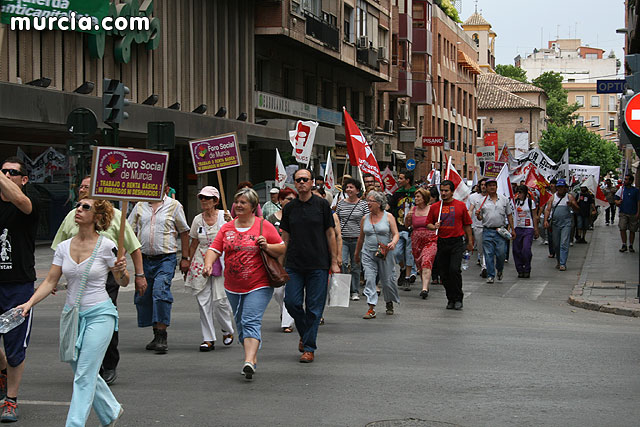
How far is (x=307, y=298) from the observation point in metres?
9.43

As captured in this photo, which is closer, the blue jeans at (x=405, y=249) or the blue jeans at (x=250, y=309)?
the blue jeans at (x=250, y=309)

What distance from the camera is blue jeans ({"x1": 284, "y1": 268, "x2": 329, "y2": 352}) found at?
364 inches

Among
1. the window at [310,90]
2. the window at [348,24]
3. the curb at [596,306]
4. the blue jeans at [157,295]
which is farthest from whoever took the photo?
the window at [348,24]

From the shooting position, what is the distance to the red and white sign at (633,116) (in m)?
13.8

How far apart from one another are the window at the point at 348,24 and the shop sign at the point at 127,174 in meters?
34.0

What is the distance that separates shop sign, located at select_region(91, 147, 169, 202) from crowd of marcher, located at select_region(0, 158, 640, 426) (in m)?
0.23

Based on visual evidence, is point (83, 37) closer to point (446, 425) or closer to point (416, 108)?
point (446, 425)

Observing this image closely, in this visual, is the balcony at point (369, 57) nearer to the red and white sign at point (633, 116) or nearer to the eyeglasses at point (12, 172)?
the red and white sign at point (633, 116)

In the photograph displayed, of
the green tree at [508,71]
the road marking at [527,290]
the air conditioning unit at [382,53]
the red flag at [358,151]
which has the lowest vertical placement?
the road marking at [527,290]

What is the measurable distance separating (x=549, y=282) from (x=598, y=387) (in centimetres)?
1052

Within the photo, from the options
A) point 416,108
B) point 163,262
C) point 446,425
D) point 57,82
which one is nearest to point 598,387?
point 446,425

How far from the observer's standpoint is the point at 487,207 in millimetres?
17844

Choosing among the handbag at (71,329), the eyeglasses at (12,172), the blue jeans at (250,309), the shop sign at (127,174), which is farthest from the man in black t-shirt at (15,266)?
the blue jeans at (250,309)

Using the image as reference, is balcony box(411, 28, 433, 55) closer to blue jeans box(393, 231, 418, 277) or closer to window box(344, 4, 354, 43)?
window box(344, 4, 354, 43)
